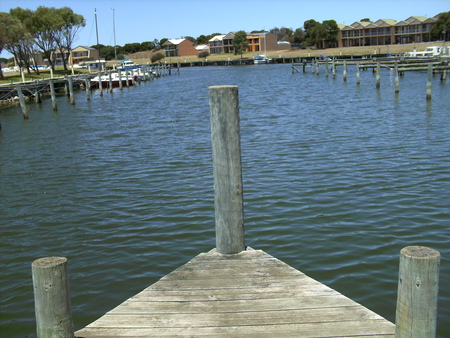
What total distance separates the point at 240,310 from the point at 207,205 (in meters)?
5.92

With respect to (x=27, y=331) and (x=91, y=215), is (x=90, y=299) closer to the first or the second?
(x=27, y=331)

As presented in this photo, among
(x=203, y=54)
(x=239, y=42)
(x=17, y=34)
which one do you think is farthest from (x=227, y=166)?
(x=203, y=54)

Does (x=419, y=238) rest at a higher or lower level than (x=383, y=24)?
lower

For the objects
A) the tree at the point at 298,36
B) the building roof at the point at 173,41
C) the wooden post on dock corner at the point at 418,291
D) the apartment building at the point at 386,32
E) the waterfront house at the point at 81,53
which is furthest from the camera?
the building roof at the point at 173,41

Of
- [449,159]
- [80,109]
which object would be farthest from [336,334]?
[80,109]

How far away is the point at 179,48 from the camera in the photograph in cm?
16925

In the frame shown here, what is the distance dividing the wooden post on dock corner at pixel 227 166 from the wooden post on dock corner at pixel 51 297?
2.32 m

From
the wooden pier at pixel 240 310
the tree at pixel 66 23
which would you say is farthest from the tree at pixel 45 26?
the wooden pier at pixel 240 310

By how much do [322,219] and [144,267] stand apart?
3.43 m

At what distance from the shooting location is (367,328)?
389cm

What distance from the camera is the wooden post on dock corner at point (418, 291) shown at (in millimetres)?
3170

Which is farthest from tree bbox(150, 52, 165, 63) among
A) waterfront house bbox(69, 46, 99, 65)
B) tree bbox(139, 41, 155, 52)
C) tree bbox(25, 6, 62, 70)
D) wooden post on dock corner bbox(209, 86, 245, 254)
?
wooden post on dock corner bbox(209, 86, 245, 254)

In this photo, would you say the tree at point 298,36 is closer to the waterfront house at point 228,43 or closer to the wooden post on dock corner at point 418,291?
the waterfront house at point 228,43

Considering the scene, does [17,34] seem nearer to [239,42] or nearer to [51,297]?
[51,297]
